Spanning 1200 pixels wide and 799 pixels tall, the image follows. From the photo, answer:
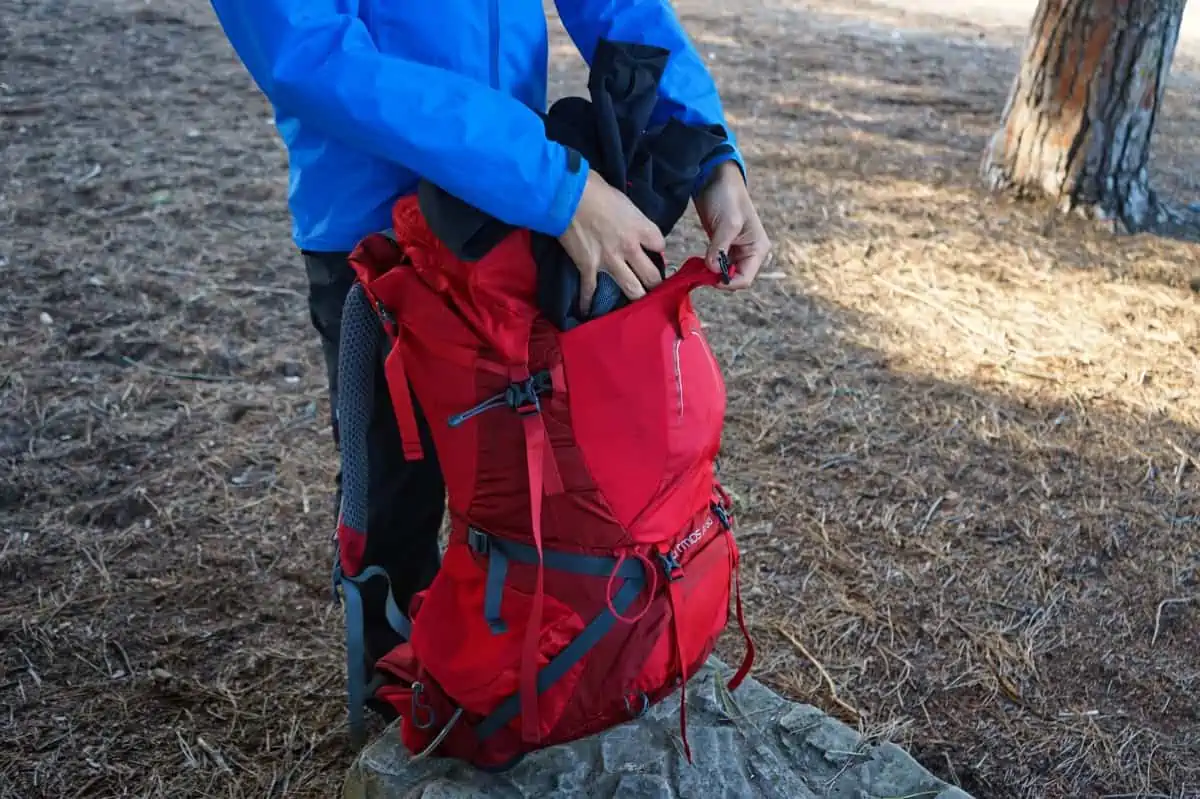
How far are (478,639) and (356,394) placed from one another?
47cm

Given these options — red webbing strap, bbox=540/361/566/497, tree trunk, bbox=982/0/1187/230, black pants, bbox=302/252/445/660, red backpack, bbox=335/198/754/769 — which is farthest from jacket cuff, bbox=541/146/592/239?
tree trunk, bbox=982/0/1187/230

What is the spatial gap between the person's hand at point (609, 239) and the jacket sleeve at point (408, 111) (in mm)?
36

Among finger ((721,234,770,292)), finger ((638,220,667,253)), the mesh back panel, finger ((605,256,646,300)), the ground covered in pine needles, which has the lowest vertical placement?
the ground covered in pine needles

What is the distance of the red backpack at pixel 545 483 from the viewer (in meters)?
1.62

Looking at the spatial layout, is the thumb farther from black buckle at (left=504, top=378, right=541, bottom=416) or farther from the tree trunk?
the tree trunk

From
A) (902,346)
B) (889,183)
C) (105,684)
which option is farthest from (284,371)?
(889,183)

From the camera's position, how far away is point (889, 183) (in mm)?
5625

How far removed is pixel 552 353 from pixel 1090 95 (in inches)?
168

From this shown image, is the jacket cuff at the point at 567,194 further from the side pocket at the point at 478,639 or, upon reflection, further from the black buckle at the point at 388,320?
the side pocket at the point at 478,639

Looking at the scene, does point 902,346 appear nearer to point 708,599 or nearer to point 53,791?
point 708,599

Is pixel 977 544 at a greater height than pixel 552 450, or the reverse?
pixel 552 450

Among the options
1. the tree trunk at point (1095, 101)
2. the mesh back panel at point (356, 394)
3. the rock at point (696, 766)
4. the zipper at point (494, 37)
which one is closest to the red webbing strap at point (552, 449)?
the mesh back panel at point (356, 394)

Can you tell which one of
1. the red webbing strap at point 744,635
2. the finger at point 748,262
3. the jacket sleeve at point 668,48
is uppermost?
the jacket sleeve at point 668,48

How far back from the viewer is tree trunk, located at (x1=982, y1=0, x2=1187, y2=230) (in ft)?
15.8
